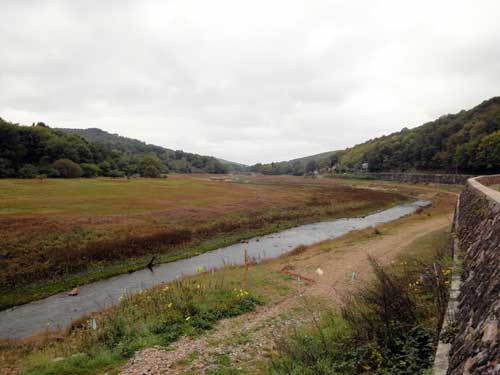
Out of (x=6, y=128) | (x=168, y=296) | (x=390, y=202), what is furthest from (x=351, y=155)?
(x=168, y=296)

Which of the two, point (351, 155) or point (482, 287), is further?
point (351, 155)

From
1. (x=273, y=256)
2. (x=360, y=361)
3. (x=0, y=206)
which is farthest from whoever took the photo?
(x=0, y=206)

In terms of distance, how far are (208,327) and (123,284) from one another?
9951 millimetres

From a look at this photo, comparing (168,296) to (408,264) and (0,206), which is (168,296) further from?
(0,206)

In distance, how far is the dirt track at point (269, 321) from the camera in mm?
8148

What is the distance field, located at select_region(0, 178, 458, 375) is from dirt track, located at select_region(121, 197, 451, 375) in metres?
0.03

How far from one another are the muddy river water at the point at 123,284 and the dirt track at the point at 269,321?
4930 mm

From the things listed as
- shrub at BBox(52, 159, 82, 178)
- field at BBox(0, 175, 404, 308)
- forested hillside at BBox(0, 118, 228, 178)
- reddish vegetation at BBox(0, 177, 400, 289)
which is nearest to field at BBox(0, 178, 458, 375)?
field at BBox(0, 175, 404, 308)

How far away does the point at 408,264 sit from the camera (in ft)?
50.9

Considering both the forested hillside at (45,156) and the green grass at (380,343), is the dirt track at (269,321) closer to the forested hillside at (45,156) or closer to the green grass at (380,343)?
the green grass at (380,343)

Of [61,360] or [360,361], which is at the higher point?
[360,361]

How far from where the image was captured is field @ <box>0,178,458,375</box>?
316 inches

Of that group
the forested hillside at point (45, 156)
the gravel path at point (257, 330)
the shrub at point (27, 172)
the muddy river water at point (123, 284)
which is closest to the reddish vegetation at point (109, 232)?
the muddy river water at point (123, 284)

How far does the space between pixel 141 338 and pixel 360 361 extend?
7184 millimetres
